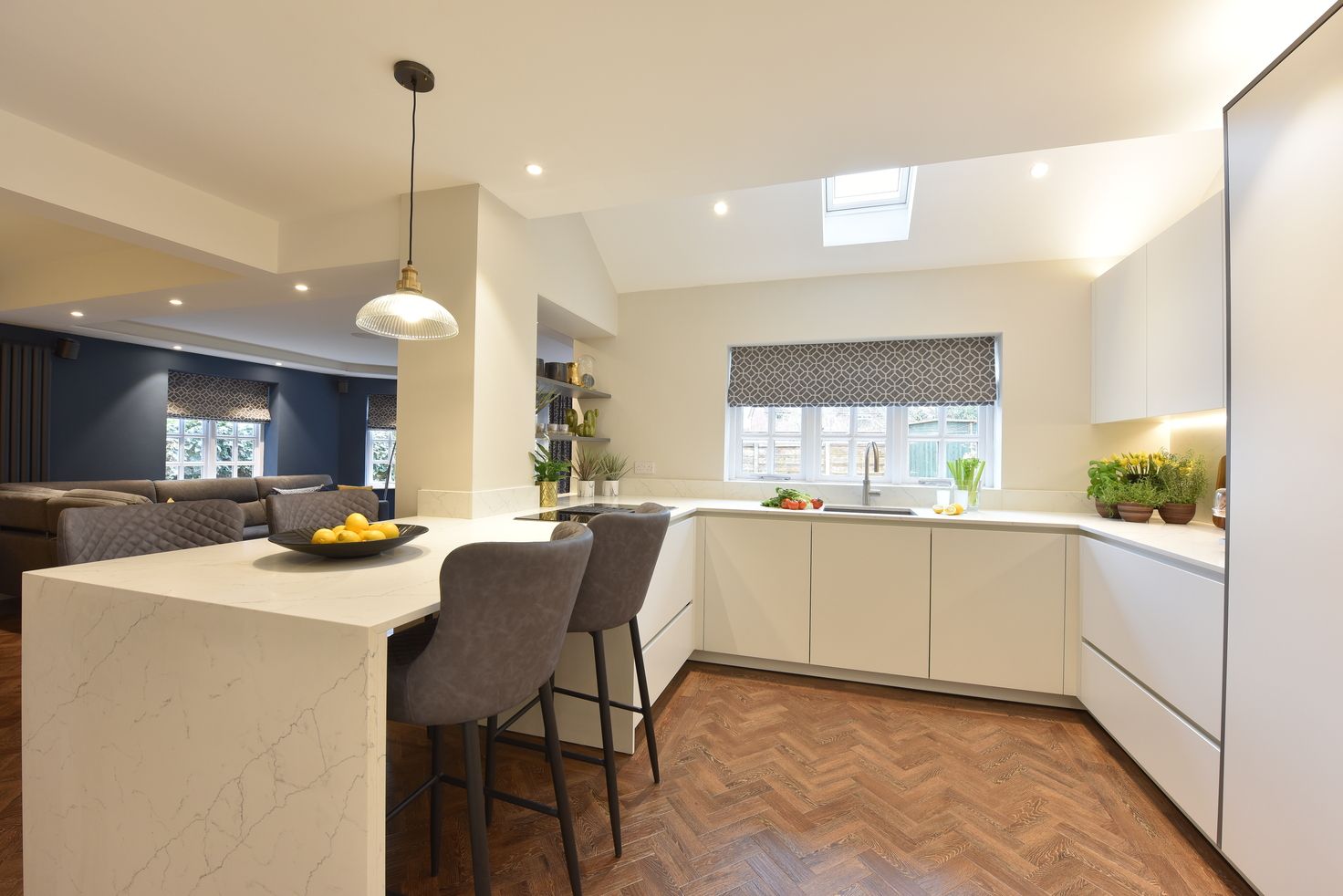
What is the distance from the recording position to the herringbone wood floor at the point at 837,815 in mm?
1559

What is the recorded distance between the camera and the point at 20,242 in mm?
3615

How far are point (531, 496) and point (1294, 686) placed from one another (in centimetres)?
278

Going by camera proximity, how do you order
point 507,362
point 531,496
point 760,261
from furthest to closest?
point 760,261
point 531,496
point 507,362

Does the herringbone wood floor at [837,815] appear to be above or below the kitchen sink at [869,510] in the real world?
below

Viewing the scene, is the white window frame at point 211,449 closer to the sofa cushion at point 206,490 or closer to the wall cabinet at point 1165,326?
the sofa cushion at point 206,490

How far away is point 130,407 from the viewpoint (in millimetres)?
5938

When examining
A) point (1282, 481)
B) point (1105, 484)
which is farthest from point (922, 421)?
point (1282, 481)

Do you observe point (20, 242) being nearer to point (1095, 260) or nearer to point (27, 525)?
point (27, 525)

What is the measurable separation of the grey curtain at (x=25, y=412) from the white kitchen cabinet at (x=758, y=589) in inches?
244

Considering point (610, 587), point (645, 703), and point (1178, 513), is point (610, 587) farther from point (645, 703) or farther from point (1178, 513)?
point (1178, 513)

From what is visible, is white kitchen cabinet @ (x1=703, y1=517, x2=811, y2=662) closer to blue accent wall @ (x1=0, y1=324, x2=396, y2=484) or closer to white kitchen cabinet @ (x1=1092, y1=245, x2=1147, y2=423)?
white kitchen cabinet @ (x1=1092, y1=245, x2=1147, y2=423)

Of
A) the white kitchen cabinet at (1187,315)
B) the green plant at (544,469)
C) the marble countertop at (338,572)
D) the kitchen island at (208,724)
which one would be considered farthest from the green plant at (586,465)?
the white kitchen cabinet at (1187,315)

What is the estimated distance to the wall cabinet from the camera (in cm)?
209

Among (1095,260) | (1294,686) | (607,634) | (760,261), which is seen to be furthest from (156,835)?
(1095,260)
